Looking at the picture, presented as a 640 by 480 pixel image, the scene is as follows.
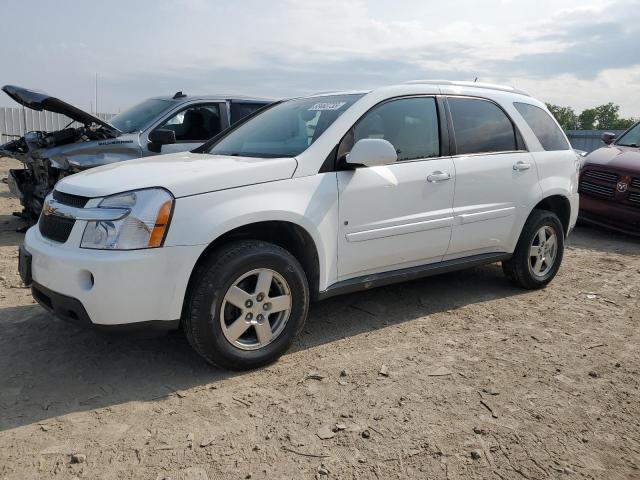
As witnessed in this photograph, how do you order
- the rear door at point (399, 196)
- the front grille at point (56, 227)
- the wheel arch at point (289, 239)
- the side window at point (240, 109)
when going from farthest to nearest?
1. the side window at point (240, 109)
2. the rear door at point (399, 196)
3. the wheel arch at point (289, 239)
4. the front grille at point (56, 227)

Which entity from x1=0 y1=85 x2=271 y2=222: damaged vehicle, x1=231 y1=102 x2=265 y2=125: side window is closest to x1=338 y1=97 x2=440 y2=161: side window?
x1=0 y1=85 x2=271 y2=222: damaged vehicle

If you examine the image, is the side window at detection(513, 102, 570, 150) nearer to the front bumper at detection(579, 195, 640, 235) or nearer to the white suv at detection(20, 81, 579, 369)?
the white suv at detection(20, 81, 579, 369)

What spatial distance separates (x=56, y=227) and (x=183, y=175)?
825 mm

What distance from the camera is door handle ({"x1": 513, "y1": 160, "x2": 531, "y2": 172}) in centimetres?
484

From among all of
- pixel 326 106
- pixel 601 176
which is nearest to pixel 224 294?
pixel 326 106

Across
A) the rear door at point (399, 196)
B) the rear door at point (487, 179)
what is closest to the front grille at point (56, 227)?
the rear door at point (399, 196)

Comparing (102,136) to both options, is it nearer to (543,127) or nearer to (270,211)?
(270,211)

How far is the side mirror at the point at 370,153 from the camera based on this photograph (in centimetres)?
366

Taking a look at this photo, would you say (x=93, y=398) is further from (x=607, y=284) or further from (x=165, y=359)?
(x=607, y=284)

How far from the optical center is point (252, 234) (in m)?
3.64

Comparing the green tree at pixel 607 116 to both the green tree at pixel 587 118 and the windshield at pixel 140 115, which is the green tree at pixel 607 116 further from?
the windshield at pixel 140 115

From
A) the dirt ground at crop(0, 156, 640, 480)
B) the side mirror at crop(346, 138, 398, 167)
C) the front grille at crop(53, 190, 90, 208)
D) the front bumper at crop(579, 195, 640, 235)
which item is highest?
the side mirror at crop(346, 138, 398, 167)

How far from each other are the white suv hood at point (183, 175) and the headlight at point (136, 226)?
0.25 feet

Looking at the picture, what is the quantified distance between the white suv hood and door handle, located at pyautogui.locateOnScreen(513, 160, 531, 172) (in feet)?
7.20
